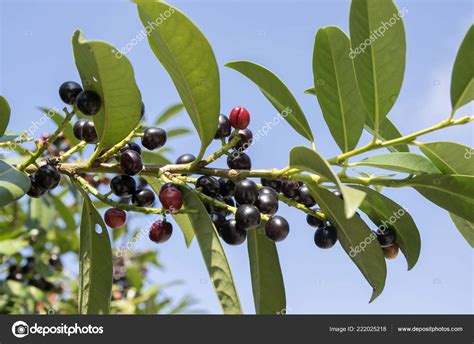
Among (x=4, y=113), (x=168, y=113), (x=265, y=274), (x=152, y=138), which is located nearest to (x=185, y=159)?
(x=152, y=138)

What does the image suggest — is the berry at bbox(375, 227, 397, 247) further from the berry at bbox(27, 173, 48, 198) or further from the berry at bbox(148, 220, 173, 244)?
the berry at bbox(27, 173, 48, 198)

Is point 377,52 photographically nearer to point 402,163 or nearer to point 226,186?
point 402,163

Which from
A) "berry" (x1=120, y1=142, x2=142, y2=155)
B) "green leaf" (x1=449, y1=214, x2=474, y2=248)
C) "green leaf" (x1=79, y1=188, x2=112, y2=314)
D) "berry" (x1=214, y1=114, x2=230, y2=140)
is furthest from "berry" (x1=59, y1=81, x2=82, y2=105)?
"green leaf" (x1=449, y1=214, x2=474, y2=248)

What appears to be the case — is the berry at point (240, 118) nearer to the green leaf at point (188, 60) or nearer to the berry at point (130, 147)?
the green leaf at point (188, 60)

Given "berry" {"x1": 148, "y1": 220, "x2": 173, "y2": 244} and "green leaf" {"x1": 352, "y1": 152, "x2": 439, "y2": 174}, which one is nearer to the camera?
"green leaf" {"x1": 352, "y1": 152, "x2": 439, "y2": 174}

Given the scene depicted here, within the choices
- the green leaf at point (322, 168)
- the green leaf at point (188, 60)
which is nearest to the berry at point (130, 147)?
the green leaf at point (188, 60)
